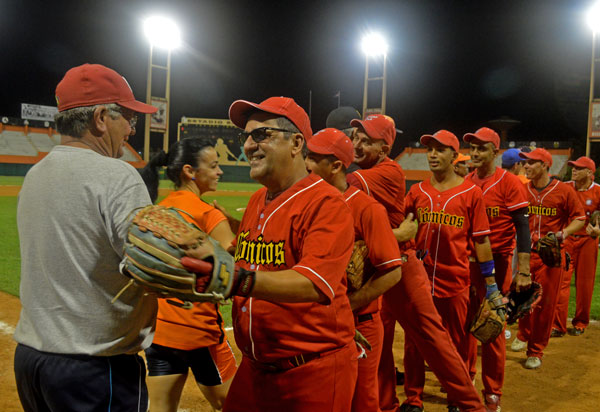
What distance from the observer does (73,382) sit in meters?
1.85

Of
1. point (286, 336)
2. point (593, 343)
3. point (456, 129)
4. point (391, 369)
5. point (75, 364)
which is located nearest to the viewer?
point (75, 364)

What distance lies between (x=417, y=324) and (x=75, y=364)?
2.61 m

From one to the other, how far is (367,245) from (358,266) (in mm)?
138

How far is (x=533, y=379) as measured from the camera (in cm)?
517

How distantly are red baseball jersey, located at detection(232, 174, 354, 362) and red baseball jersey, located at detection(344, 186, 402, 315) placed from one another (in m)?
0.74

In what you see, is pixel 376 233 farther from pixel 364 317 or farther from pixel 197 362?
pixel 197 362

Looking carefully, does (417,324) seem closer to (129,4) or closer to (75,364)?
(75,364)

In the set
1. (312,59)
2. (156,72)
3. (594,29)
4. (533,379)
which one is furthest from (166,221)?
(312,59)

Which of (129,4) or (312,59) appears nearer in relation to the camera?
(129,4)

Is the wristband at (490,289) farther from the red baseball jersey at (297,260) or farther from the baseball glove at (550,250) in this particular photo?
the red baseball jersey at (297,260)

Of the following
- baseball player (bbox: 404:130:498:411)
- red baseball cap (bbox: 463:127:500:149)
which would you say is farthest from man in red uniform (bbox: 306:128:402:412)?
red baseball cap (bbox: 463:127:500:149)

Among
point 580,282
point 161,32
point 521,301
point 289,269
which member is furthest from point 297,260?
point 161,32

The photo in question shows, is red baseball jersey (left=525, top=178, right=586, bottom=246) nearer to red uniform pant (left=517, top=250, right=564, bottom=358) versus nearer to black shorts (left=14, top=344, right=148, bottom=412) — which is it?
red uniform pant (left=517, top=250, right=564, bottom=358)

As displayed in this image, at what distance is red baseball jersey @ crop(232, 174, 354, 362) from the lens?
1936 mm
